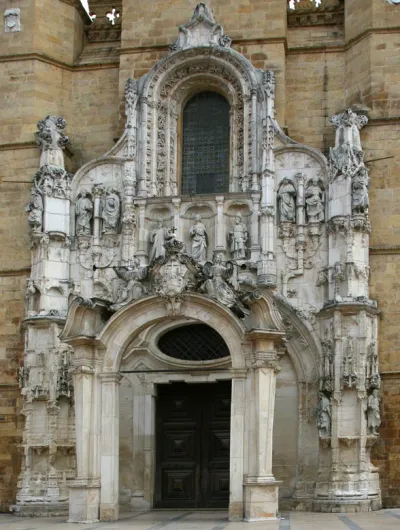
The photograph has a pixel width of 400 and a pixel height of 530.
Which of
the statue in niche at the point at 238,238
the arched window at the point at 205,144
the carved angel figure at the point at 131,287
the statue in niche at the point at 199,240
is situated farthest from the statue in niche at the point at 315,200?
the carved angel figure at the point at 131,287

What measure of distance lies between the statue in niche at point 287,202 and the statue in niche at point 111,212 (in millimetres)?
3677

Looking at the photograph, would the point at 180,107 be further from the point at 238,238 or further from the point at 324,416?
the point at 324,416

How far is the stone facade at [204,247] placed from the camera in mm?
20250

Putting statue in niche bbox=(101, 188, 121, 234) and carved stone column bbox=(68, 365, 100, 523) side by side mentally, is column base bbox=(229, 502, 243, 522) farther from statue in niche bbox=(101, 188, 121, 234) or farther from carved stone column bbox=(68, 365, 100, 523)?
statue in niche bbox=(101, 188, 121, 234)

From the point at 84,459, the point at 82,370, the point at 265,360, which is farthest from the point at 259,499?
the point at 82,370

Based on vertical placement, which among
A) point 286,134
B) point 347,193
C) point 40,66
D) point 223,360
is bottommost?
point 223,360

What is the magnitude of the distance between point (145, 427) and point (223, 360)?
2.26 meters

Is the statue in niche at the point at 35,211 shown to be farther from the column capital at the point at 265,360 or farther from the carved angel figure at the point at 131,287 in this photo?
the column capital at the point at 265,360

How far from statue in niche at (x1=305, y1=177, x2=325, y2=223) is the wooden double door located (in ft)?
13.6

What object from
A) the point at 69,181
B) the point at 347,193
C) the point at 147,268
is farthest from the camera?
the point at 69,181

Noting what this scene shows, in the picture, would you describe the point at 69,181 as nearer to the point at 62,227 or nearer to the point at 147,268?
the point at 62,227

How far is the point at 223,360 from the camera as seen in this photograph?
893 inches

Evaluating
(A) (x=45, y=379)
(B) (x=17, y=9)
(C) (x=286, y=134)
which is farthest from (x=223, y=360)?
(B) (x=17, y=9)

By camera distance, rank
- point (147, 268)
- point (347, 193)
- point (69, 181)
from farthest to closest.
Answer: point (69, 181), point (347, 193), point (147, 268)
